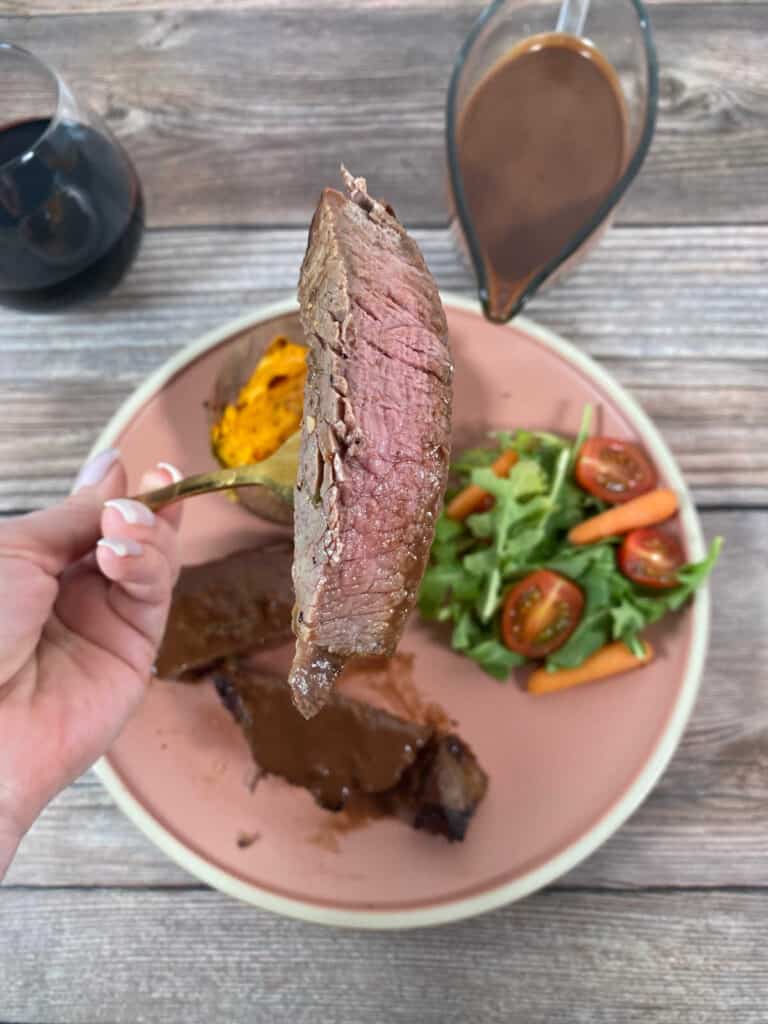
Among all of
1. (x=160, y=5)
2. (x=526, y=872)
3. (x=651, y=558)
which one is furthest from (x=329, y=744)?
(x=160, y=5)

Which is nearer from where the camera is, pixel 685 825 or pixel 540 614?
pixel 540 614

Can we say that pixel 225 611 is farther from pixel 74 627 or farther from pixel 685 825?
pixel 685 825

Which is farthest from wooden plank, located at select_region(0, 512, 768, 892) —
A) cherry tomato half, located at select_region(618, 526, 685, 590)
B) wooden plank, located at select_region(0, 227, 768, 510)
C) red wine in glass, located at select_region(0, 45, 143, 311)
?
red wine in glass, located at select_region(0, 45, 143, 311)

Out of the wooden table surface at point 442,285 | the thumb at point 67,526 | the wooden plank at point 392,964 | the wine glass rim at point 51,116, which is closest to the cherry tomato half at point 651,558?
the wooden table surface at point 442,285

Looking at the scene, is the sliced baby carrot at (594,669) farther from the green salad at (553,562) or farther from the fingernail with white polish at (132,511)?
the fingernail with white polish at (132,511)

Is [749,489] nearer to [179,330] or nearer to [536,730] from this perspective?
[536,730]

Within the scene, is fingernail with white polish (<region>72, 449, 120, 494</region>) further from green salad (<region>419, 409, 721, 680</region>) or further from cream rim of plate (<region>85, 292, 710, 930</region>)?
green salad (<region>419, 409, 721, 680</region>)

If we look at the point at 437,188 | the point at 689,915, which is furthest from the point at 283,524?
the point at 689,915
